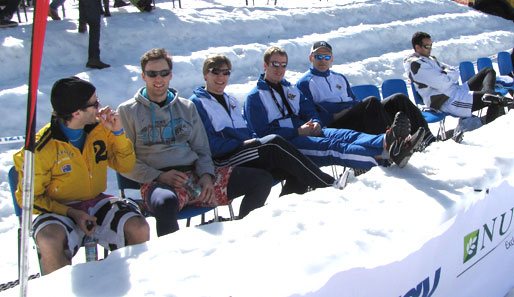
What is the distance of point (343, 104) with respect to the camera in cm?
479

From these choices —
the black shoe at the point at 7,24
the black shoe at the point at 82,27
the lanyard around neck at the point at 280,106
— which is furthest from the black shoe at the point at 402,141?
the black shoe at the point at 7,24

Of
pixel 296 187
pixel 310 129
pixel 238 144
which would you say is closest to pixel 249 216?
pixel 238 144

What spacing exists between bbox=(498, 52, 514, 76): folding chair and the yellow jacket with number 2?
7.11 m

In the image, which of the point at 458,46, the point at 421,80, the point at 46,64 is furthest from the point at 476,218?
the point at 458,46

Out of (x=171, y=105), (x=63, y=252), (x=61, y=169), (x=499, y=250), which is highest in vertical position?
(x=171, y=105)

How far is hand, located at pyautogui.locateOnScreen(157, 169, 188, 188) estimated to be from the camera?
10.3 feet

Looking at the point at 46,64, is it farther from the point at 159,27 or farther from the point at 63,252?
the point at 63,252

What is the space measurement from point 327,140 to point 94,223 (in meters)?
1.99

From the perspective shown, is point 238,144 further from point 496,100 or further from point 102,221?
point 496,100

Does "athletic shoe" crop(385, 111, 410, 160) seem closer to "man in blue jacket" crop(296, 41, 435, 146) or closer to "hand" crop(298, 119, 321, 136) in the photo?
"hand" crop(298, 119, 321, 136)

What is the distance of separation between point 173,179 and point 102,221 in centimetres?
56

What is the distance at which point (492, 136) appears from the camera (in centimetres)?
364

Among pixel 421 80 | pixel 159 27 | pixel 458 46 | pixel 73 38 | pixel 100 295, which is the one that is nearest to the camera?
pixel 100 295

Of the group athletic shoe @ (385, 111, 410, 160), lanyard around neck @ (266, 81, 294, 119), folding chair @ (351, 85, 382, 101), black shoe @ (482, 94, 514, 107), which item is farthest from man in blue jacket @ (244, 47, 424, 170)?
black shoe @ (482, 94, 514, 107)
